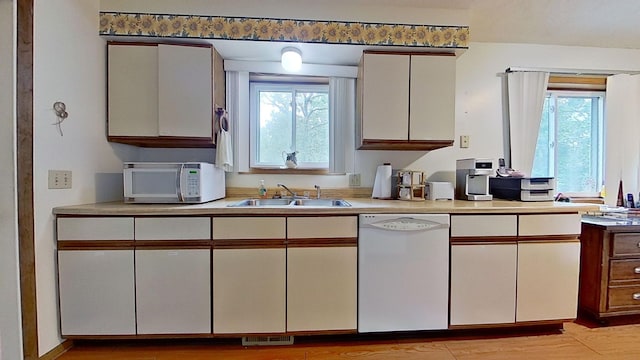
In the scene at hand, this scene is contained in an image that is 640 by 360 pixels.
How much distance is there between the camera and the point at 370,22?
212cm

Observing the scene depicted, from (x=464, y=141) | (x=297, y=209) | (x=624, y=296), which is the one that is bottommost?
(x=624, y=296)

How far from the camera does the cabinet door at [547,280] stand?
1.92 m

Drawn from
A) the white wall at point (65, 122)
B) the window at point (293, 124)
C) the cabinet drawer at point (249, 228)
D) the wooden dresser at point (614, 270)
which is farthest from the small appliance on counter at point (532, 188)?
the white wall at point (65, 122)

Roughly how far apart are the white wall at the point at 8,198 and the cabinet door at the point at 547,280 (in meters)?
2.86

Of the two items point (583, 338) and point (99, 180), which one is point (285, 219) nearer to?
point (99, 180)

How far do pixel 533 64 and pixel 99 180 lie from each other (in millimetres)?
3571

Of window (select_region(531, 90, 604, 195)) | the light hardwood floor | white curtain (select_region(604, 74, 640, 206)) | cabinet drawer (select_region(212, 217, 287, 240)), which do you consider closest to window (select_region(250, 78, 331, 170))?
cabinet drawer (select_region(212, 217, 287, 240))

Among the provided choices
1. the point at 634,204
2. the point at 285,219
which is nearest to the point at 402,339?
the point at 285,219

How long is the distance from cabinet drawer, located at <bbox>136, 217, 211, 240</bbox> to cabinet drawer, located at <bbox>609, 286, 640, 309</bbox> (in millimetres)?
2750

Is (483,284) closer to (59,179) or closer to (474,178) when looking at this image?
(474,178)

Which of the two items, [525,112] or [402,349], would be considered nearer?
[402,349]

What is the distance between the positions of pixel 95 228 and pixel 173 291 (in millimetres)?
573

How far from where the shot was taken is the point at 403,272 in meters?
1.86

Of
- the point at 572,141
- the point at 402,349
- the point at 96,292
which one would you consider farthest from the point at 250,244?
the point at 572,141
